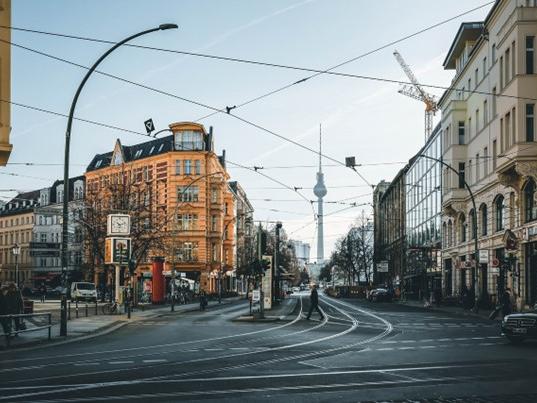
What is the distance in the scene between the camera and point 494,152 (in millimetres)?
49781

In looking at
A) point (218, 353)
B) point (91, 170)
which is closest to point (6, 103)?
point (218, 353)

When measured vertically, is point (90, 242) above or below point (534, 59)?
below

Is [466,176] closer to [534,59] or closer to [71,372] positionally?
[534,59]

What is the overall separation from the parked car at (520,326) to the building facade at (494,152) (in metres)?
18.6

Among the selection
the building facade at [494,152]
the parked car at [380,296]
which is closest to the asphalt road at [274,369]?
the building facade at [494,152]

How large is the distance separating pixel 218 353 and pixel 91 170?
308 feet

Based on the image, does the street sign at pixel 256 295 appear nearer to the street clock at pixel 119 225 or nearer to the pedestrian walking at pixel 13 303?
the street clock at pixel 119 225

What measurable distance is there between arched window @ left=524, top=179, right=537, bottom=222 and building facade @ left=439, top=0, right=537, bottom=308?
0.18 ft

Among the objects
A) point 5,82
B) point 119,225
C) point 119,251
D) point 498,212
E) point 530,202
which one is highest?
point 5,82

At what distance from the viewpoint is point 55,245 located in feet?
146

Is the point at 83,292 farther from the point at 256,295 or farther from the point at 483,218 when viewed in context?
the point at 483,218

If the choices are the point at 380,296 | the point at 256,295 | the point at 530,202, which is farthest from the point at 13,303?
the point at 380,296

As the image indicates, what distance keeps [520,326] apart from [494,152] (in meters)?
28.8

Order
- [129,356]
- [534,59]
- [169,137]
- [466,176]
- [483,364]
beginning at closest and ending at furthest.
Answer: [483,364]
[129,356]
[534,59]
[466,176]
[169,137]
